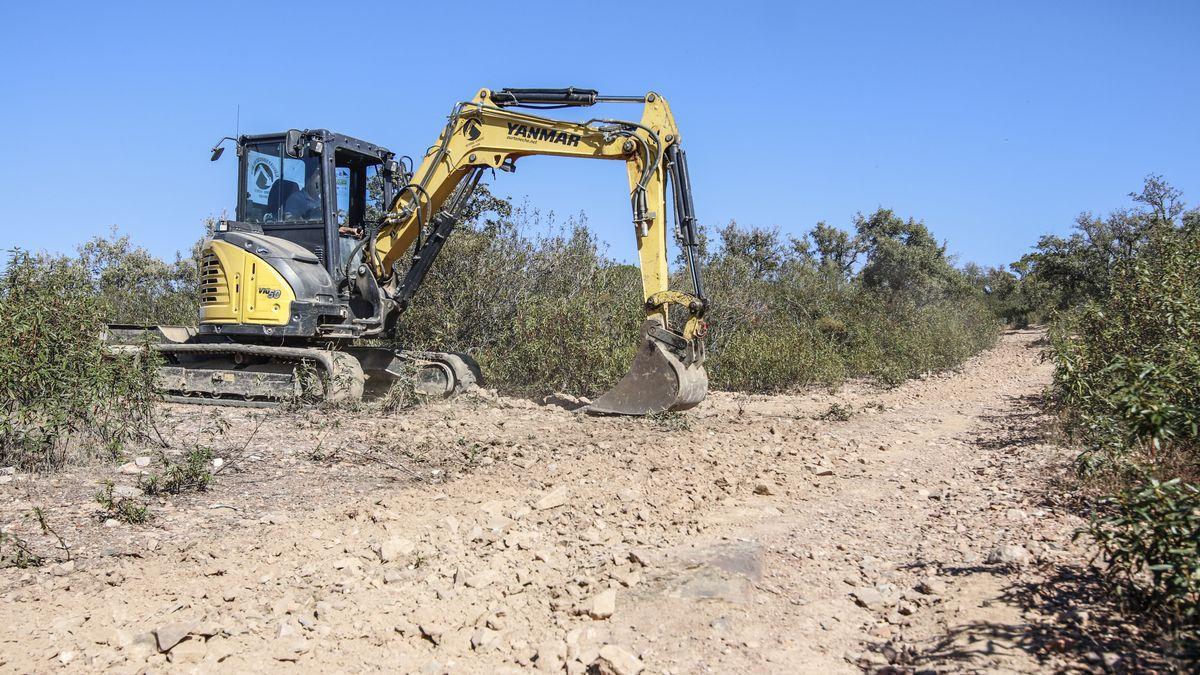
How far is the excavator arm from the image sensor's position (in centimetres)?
874

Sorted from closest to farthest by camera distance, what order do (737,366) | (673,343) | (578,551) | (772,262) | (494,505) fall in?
(578,551) < (494,505) < (673,343) < (737,366) < (772,262)

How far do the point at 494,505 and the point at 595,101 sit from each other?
511 cm

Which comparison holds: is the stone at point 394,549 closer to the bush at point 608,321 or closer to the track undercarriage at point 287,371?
the track undercarriage at point 287,371

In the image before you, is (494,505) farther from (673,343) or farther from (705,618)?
(673,343)

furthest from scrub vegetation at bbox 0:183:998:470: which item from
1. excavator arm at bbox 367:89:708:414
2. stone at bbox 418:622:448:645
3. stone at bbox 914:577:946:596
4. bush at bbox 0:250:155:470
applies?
stone at bbox 914:577:946:596

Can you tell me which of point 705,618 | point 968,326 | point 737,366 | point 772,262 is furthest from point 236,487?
point 968,326

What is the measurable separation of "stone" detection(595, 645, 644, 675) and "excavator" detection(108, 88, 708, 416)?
206 inches

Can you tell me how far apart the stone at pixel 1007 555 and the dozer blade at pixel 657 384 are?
15.1 ft

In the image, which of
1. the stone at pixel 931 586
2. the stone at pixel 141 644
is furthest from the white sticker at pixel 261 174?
the stone at pixel 931 586

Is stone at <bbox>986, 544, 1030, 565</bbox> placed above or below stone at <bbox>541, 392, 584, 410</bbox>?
below

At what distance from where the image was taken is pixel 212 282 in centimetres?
983

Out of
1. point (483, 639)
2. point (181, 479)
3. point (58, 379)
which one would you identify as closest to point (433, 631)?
point (483, 639)

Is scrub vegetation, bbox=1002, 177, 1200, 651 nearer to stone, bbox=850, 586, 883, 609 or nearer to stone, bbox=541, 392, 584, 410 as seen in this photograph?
stone, bbox=850, 586, 883, 609

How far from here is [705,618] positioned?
3.64 m
